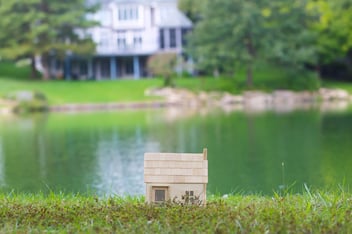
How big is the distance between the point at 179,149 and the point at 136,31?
111 ft

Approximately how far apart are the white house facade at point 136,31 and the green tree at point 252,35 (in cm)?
687

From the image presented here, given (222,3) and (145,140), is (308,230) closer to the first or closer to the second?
(145,140)

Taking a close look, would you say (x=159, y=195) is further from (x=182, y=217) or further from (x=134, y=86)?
(x=134, y=86)

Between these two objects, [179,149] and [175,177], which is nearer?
[175,177]

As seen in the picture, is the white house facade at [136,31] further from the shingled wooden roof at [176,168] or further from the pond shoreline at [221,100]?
the shingled wooden roof at [176,168]

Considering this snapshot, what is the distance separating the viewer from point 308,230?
17.4 ft

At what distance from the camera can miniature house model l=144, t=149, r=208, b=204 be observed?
661 cm

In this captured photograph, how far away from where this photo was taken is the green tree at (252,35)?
42062 millimetres

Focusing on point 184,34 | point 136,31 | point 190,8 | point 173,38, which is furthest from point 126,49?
point 190,8

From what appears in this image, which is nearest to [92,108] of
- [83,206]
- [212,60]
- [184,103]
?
[184,103]

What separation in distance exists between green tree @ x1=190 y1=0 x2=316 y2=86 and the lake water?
1037 centimetres

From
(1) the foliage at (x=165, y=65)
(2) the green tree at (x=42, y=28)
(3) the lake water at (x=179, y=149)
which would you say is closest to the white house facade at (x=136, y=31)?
(2) the green tree at (x=42, y=28)

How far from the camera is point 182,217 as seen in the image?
231 inches

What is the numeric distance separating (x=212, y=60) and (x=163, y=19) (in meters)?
10.5
